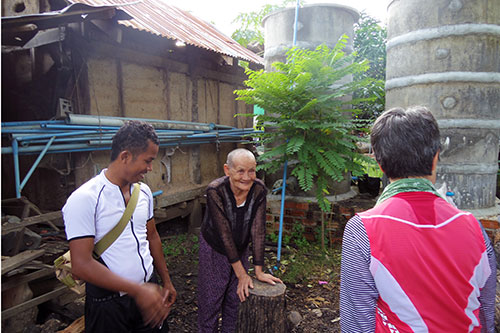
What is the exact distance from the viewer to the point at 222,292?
111 inches

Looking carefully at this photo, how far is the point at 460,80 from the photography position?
145 inches

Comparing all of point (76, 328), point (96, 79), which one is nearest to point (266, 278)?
point (76, 328)

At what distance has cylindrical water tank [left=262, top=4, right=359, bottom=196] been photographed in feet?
17.1

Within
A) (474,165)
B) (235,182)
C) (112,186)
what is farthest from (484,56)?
(112,186)

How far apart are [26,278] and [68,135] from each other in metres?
1.74

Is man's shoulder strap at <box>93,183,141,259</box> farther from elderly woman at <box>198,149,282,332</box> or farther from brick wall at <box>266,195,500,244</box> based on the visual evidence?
brick wall at <box>266,195,500,244</box>

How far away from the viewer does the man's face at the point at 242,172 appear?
2654 millimetres

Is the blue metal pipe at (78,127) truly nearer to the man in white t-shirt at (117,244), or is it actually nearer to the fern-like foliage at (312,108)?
the fern-like foliage at (312,108)

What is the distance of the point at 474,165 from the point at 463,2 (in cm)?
199

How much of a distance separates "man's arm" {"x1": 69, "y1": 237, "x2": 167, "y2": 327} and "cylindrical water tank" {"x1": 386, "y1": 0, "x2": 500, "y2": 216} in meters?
3.77

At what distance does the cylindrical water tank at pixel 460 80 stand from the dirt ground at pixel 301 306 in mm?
2133

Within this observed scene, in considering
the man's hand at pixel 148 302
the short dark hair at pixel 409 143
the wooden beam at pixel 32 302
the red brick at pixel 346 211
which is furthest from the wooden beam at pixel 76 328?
the red brick at pixel 346 211

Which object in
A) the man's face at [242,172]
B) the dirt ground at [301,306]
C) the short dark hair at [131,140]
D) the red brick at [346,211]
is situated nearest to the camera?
the short dark hair at [131,140]

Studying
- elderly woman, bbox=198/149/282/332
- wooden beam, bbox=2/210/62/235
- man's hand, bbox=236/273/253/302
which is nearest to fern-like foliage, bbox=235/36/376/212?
elderly woman, bbox=198/149/282/332
